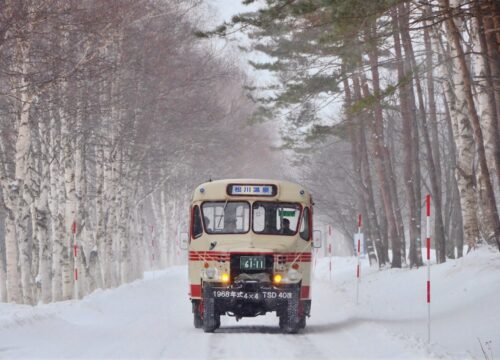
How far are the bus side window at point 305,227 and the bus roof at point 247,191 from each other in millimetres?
270

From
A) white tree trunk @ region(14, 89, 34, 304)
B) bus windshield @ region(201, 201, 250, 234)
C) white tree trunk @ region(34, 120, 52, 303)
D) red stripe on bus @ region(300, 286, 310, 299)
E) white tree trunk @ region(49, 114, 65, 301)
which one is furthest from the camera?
white tree trunk @ region(49, 114, 65, 301)

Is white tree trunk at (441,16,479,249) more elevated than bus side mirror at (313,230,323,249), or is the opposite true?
white tree trunk at (441,16,479,249)

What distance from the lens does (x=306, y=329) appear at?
57.1 ft

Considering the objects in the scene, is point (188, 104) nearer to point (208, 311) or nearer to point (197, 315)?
point (197, 315)

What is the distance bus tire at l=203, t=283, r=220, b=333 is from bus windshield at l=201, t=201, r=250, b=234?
4.01 ft

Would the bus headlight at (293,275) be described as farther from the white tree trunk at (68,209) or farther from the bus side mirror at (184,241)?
the white tree trunk at (68,209)

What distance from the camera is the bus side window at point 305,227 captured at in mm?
17219

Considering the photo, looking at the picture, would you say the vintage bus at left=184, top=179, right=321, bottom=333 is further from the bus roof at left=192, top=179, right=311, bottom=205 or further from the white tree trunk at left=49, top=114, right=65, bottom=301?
Result: the white tree trunk at left=49, top=114, right=65, bottom=301

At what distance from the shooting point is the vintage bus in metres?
16.2

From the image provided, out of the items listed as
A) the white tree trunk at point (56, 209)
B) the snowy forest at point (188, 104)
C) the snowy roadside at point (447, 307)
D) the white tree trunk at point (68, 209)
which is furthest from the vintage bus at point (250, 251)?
the white tree trunk at point (56, 209)

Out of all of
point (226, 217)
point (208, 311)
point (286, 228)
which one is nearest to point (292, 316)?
point (208, 311)

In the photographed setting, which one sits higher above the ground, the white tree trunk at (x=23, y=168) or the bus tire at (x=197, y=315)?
the white tree trunk at (x=23, y=168)

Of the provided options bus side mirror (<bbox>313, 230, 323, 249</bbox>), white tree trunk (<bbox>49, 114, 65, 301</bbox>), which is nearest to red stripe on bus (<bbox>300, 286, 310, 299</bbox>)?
bus side mirror (<bbox>313, 230, 323, 249</bbox>)

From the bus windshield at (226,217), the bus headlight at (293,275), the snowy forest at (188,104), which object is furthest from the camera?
the snowy forest at (188,104)
